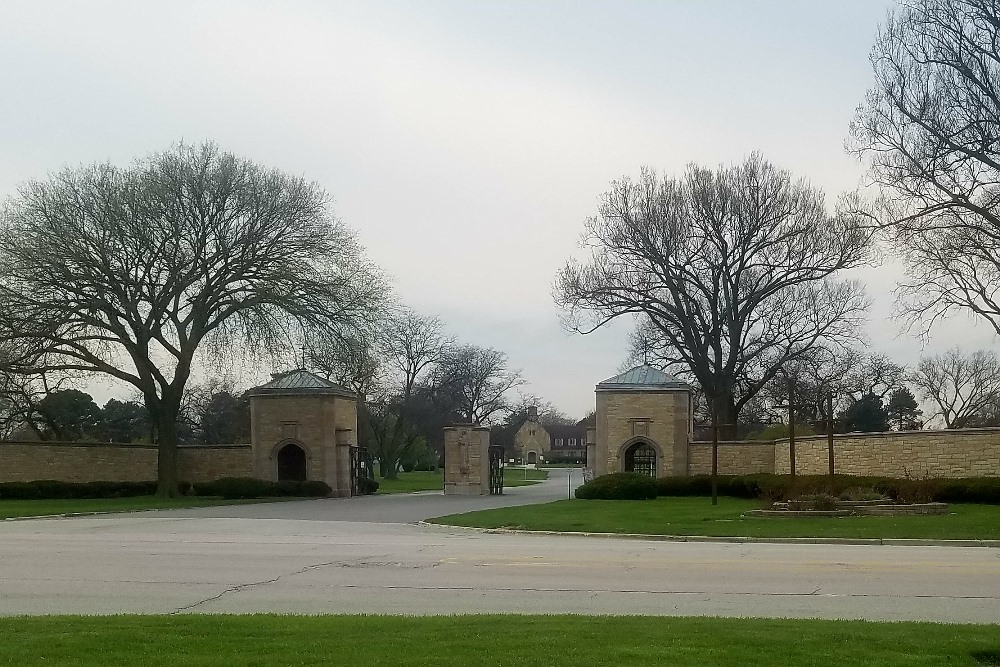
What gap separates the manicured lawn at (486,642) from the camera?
7.97 metres

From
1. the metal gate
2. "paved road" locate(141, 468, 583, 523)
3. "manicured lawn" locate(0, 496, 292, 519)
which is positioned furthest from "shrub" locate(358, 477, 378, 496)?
"manicured lawn" locate(0, 496, 292, 519)

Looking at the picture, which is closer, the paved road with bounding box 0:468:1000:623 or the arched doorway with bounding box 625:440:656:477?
the paved road with bounding box 0:468:1000:623

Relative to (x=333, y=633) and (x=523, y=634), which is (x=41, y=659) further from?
(x=523, y=634)

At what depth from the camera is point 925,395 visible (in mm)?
80812

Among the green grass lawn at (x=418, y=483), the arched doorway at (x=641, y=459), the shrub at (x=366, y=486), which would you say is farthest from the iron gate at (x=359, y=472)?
the arched doorway at (x=641, y=459)

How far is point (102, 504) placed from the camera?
37656 mm

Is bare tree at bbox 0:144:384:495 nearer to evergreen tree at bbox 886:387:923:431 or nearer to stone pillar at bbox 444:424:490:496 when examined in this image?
stone pillar at bbox 444:424:490:496

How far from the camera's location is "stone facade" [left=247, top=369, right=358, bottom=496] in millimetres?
46312

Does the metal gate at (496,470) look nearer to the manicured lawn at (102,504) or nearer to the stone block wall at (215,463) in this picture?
the manicured lawn at (102,504)

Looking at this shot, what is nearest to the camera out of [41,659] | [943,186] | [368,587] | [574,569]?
[41,659]

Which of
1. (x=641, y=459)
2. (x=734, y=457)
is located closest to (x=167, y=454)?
(x=641, y=459)

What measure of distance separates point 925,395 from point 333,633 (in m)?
79.0

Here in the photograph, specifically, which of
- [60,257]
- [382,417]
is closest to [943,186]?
[60,257]

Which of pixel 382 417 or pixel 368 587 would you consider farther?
pixel 382 417
